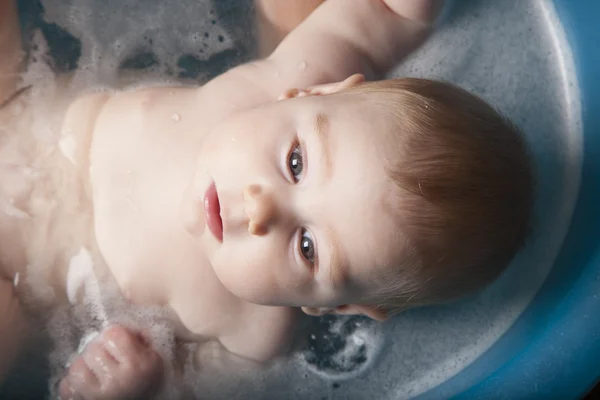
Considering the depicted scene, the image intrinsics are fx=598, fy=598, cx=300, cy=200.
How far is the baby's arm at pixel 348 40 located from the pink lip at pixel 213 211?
24cm

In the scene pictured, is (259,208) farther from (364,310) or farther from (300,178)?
(364,310)

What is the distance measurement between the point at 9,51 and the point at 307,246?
2.15 feet

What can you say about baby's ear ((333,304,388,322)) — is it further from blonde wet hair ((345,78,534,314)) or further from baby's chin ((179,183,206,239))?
baby's chin ((179,183,206,239))

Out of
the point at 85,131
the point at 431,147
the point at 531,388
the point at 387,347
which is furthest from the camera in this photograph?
the point at 387,347

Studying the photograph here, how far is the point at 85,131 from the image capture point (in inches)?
37.3

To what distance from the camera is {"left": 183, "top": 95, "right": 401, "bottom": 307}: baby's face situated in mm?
670

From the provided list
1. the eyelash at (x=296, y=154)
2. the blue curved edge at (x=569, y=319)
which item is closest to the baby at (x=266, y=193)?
the eyelash at (x=296, y=154)

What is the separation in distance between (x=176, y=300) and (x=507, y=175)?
0.52 meters

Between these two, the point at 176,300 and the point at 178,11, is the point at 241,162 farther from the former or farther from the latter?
the point at 178,11

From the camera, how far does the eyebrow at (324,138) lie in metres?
0.68

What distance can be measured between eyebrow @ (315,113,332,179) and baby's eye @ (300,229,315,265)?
0.26 ft

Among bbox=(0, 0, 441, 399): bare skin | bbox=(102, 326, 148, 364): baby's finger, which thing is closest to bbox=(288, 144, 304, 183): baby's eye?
bbox=(0, 0, 441, 399): bare skin

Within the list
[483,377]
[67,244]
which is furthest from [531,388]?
[67,244]

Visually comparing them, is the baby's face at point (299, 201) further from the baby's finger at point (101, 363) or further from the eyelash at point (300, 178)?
the baby's finger at point (101, 363)
